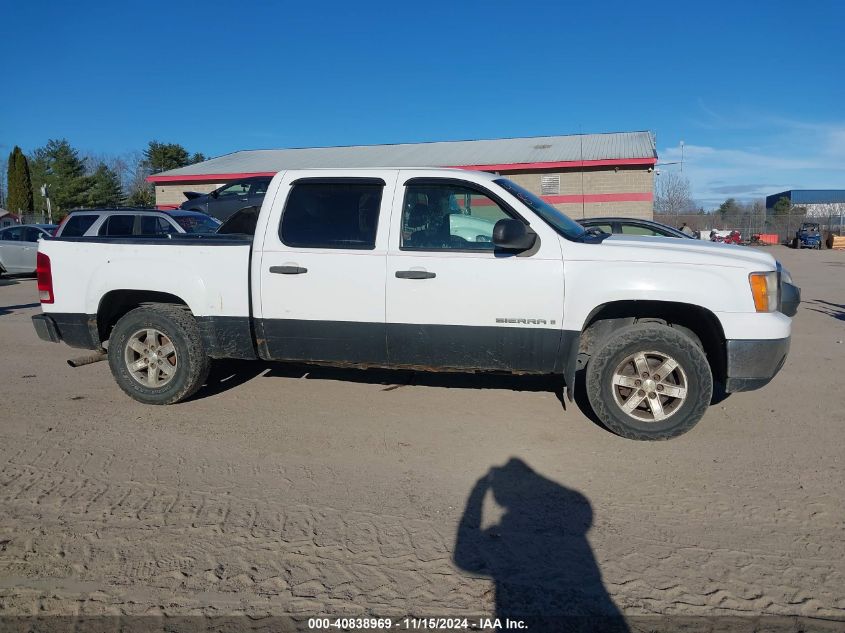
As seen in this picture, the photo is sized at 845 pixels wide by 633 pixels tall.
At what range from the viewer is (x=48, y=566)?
3.12m

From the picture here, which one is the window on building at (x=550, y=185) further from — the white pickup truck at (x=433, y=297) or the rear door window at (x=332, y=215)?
the rear door window at (x=332, y=215)

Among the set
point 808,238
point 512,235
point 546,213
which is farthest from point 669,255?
point 808,238

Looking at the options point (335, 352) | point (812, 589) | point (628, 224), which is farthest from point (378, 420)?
point (628, 224)

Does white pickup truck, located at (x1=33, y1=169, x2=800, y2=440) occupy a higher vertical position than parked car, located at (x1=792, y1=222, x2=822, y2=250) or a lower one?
lower

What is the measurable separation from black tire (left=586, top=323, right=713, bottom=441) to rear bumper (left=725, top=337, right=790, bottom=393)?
0.17 metres

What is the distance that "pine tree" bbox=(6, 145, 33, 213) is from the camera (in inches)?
2048

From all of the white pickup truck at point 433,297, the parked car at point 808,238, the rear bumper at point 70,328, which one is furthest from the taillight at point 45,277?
the parked car at point 808,238

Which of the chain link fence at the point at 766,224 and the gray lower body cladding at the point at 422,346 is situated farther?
the chain link fence at the point at 766,224

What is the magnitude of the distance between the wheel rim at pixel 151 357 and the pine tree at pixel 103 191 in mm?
50680

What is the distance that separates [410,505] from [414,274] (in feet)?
5.91

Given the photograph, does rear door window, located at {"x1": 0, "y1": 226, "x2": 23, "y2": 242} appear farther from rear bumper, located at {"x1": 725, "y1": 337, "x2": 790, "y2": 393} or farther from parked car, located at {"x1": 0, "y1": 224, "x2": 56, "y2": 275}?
rear bumper, located at {"x1": 725, "y1": 337, "x2": 790, "y2": 393}

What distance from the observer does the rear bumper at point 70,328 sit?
18.5 ft

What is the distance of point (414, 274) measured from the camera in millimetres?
4867

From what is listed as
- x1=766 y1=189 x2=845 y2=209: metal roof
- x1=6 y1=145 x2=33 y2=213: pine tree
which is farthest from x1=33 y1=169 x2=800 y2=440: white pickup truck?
x1=766 y1=189 x2=845 y2=209: metal roof
